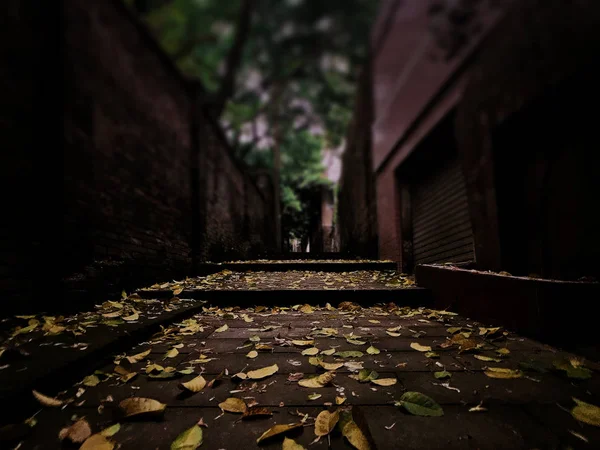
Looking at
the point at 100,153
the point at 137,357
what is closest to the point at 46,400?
the point at 137,357

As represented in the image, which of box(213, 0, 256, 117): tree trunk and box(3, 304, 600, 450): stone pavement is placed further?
box(213, 0, 256, 117): tree trunk

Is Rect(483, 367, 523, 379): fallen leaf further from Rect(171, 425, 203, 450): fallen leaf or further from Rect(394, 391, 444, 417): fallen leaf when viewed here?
Rect(171, 425, 203, 450): fallen leaf

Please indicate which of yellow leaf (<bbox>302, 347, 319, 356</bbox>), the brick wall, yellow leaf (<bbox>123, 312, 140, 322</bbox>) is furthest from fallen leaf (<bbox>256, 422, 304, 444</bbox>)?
the brick wall

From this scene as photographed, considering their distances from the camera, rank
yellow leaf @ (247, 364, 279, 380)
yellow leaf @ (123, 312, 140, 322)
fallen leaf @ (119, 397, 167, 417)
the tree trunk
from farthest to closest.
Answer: the tree trunk < yellow leaf @ (123, 312, 140, 322) < yellow leaf @ (247, 364, 279, 380) < fallen leaf @ (119, 397, 167, 417)

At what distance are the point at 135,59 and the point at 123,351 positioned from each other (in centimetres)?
406

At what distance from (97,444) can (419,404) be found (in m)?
1.14

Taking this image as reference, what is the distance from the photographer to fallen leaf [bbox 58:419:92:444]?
3.08 feet

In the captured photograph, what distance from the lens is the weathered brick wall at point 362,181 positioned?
752 centimetres

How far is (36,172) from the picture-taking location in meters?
2.40

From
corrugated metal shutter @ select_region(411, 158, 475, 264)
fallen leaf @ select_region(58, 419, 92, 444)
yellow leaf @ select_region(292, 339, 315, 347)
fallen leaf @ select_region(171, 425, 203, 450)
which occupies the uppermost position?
corrugated metal shutter @ select_region(411, 158, 475, 264)

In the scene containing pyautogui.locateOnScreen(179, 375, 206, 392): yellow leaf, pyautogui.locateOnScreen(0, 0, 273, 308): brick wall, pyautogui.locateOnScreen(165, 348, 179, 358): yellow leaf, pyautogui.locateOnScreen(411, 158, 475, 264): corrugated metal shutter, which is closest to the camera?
pyautogui.locateOnScreen(179, 375, 206, 392): yellow leaf

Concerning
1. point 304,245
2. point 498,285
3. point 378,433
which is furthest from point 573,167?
point 304,245

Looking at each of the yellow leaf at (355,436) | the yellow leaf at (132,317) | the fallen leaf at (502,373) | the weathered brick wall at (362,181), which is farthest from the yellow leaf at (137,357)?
the weathered brick wall at (362,181)

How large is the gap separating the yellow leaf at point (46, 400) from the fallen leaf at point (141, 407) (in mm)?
303
